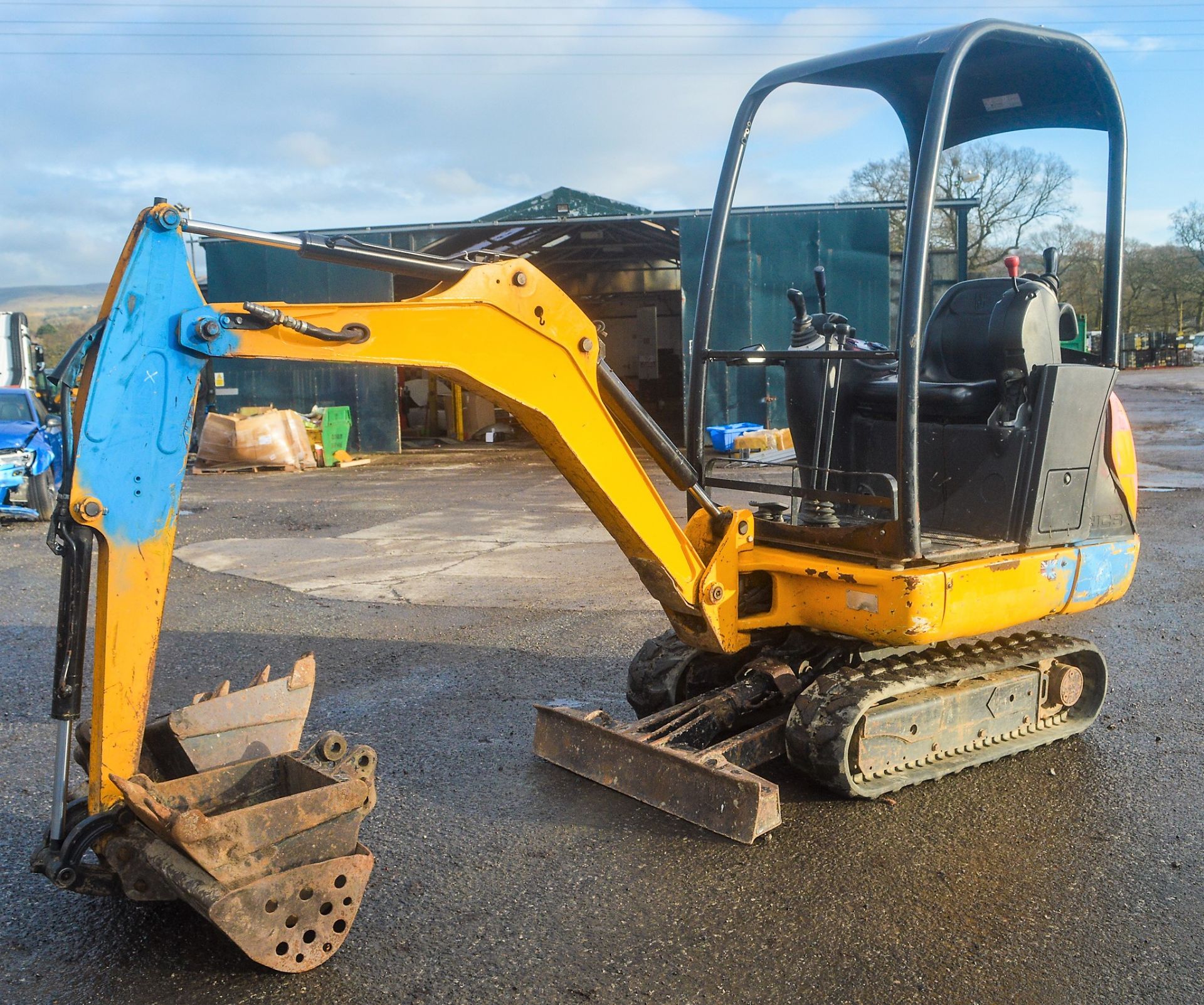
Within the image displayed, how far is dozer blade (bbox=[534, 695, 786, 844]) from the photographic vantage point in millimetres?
4246

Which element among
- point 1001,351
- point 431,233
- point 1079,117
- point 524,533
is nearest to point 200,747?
point 1001,351

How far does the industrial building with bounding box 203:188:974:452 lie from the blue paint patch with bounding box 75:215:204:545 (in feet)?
53.9

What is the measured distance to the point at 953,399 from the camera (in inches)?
199

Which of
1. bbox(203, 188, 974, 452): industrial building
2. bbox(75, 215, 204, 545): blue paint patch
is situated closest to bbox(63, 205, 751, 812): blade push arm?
bbox(75, 215, 204, 545): blue paint patch

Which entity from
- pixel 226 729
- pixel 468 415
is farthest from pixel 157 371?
pixel 468 415

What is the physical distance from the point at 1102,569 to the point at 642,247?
2218 centimetres

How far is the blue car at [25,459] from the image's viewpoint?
13094mm

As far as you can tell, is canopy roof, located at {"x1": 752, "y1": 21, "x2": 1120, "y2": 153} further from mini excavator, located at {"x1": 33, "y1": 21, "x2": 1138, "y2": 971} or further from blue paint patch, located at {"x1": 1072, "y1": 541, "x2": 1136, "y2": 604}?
blue paint patch, located at {"x1": 1072, "y1": 541, "x2": 1136, "y2": 604}

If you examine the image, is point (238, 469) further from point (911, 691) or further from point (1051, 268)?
point (911, 691)

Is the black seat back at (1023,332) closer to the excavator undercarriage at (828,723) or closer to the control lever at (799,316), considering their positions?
the control lever at (799,316)

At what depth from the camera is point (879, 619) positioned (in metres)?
4.50

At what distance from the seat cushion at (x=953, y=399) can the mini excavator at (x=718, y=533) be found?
20 millimetres

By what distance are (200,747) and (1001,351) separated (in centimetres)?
376

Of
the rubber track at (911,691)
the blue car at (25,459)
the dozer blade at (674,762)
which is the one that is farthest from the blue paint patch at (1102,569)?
the blue car at (25,459)
